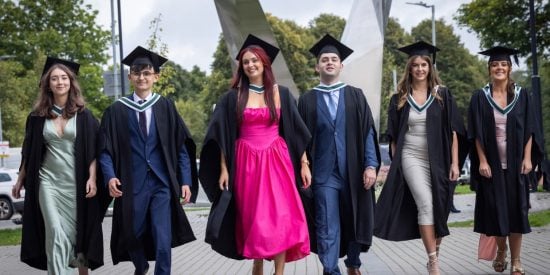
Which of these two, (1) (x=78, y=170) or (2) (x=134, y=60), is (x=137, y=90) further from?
(1) (x=78, y=170)

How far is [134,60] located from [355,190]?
7.29 ft

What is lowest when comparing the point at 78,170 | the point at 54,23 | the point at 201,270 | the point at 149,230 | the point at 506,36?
the point at 201,270

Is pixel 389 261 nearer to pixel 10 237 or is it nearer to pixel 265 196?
pixel 265 196

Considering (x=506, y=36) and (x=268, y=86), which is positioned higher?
(x=506, y=36)

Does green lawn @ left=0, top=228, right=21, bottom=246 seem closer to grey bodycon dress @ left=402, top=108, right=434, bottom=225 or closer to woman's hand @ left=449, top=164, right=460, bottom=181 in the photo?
grey bodycon dress @ left=402, top=108, right=434, bottom=225

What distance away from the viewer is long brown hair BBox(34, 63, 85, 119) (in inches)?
315

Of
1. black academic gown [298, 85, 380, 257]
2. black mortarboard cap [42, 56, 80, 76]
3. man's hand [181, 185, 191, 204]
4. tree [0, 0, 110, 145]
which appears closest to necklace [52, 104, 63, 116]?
black mortarboard cap [42, 56, 80, 76]

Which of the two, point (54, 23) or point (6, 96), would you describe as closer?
point (6, 96)

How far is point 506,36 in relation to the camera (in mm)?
29609

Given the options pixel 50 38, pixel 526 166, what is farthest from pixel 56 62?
pixel 50 38

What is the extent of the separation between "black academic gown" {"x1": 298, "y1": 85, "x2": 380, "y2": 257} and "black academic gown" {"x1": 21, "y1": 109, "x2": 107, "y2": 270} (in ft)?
6.06

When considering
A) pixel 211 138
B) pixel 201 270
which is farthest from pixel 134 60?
pixel 201 270

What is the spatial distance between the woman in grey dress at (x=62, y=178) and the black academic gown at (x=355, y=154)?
1883 mm

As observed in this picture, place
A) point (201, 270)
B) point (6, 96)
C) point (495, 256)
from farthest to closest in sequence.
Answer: point (6, 96) < point (201, 270) < point (495, 256)
